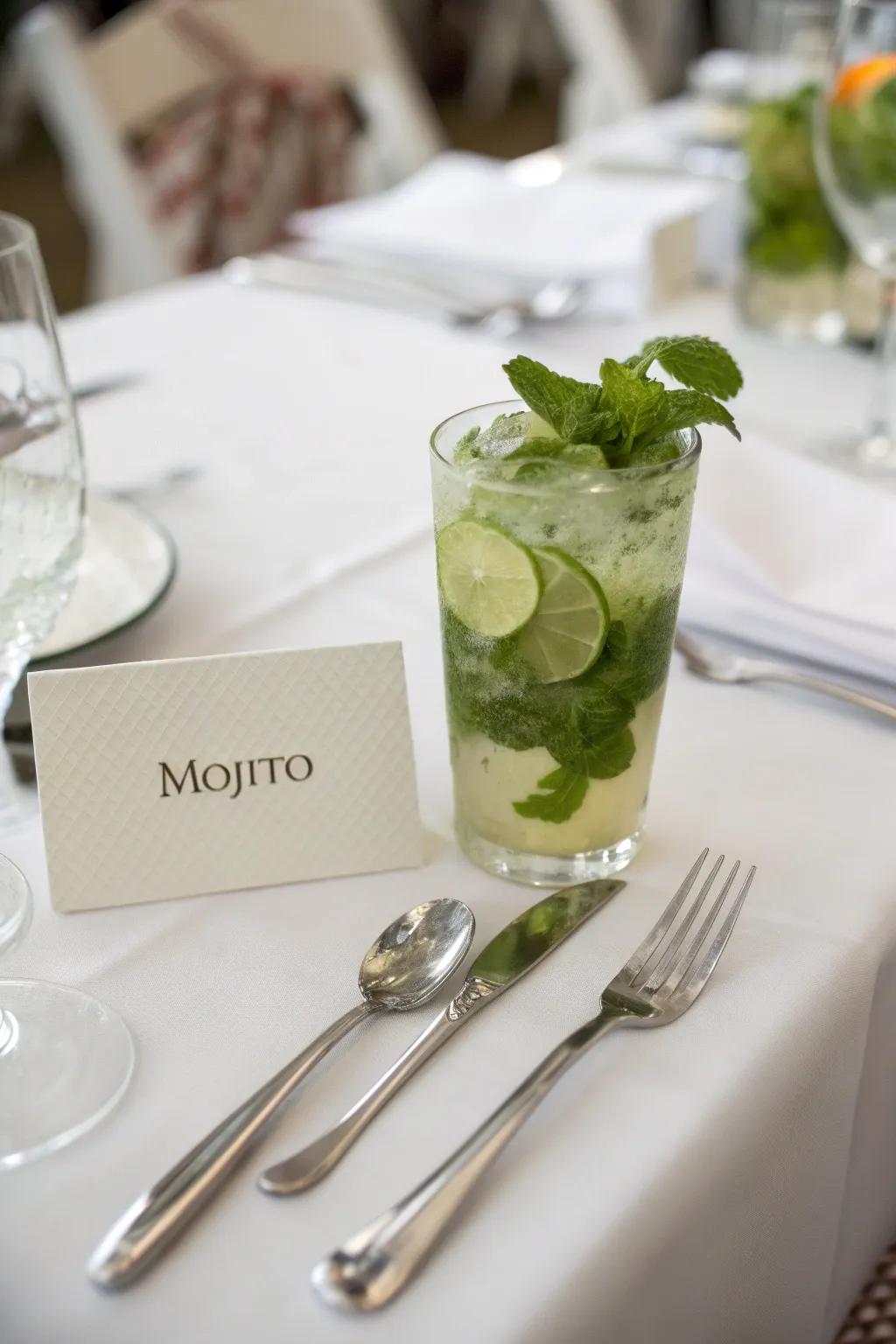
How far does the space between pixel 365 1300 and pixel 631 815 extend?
0.25 meters

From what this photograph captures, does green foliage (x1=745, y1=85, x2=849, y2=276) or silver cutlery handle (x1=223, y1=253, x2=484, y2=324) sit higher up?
green foliage (x1=745, y1=85, x2=849, y2=276)

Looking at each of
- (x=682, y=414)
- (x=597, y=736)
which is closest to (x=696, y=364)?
(x=682, y=414)

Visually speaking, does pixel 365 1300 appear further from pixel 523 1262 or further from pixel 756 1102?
pixel 756 1102

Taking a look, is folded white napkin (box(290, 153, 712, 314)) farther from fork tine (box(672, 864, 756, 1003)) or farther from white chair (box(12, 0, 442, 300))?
fork tine (box(672, 864, 756, 1003))

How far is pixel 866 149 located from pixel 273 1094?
782 mm

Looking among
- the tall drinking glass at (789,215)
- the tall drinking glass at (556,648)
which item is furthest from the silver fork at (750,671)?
the tall drinking glass at (789,215)

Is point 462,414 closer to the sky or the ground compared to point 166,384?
closer to the sky

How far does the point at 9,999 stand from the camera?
19.9 inches

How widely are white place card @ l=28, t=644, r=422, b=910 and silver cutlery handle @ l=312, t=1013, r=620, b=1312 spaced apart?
17 centimetres

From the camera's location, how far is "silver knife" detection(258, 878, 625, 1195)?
426mm

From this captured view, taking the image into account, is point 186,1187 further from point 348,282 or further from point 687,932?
point 348,282

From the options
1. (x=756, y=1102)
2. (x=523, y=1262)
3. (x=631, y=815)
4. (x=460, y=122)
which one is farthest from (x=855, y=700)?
(x=460, y=122)

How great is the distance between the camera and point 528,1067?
0.47m

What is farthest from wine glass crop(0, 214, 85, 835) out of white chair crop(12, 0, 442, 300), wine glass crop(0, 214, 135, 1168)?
white chair crop(12, 0, 442, 300)
